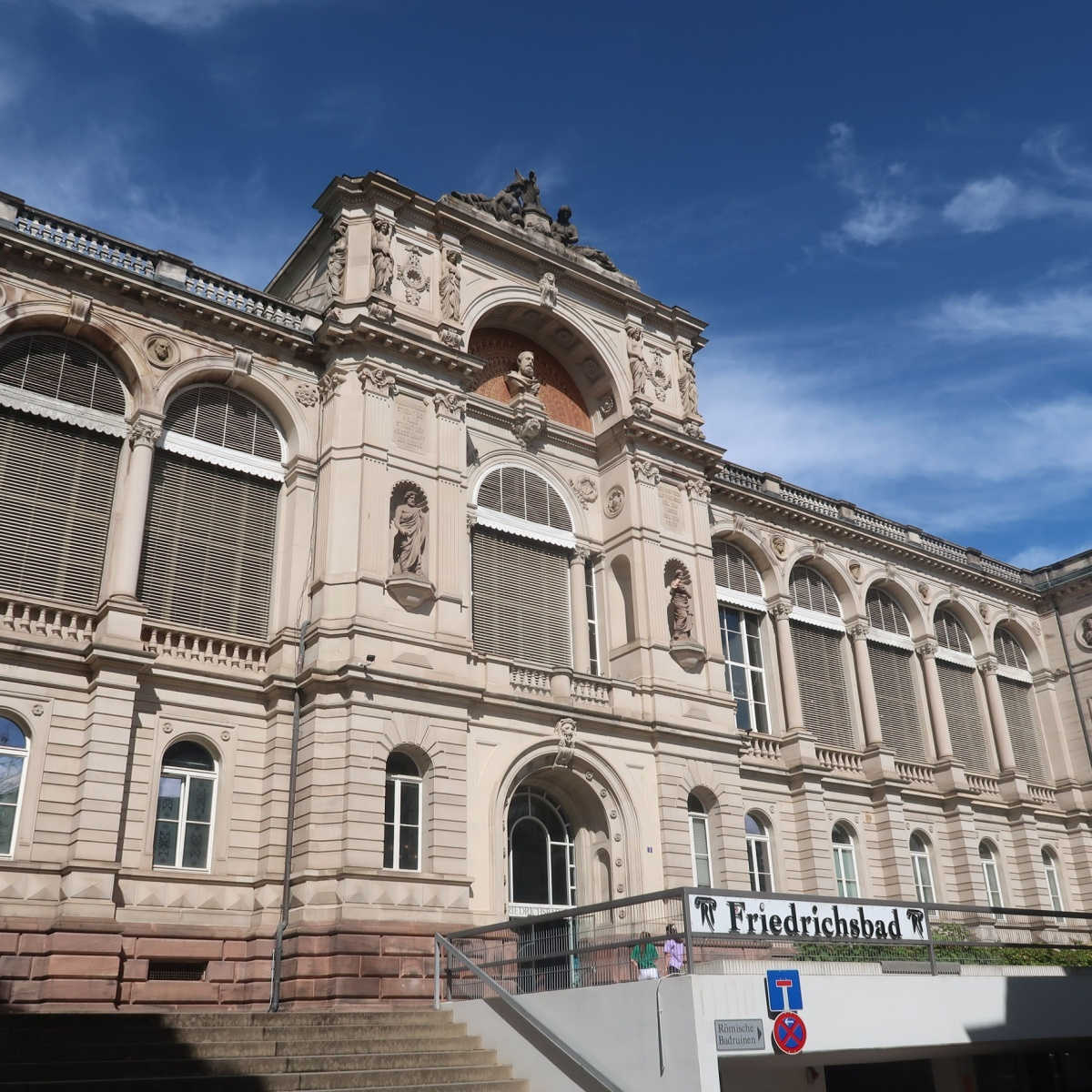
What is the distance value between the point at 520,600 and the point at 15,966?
1259 centimetres

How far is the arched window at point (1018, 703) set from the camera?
123 ft

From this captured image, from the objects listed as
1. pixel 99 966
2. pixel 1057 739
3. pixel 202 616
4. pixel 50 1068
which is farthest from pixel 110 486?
Result: pixel 1057 739

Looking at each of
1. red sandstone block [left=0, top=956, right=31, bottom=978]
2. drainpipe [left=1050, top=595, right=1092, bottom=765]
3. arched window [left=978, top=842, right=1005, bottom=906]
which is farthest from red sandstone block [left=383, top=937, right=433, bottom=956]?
drainpipe [left=1050, top=595, right=1092, bottom=765]

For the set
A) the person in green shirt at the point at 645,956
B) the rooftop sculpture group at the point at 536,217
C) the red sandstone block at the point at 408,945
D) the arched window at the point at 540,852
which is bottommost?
the person in green shirt at the point at 645,956

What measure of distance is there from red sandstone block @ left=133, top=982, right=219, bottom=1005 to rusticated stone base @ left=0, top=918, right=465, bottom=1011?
0.05 feet

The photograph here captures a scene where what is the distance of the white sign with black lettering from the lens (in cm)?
1394

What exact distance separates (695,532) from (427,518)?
8.04 meters

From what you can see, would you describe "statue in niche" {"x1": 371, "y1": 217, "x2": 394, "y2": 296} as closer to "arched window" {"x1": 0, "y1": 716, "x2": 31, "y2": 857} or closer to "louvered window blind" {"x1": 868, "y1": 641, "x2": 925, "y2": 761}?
"arched window" {"x1": 0, "y1": 716, "x2": 31, "y2": 857}

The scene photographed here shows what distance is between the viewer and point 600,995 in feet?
49.3

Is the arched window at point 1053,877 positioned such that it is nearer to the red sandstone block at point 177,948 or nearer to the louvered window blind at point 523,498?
the louvered window blind at point 523,498

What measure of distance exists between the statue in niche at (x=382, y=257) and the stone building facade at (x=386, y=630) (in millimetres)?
82

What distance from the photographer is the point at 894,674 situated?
114 feet

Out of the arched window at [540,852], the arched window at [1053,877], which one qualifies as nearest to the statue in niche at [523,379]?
the arched window at [540,852]

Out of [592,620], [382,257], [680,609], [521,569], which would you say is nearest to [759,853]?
[680,609]
